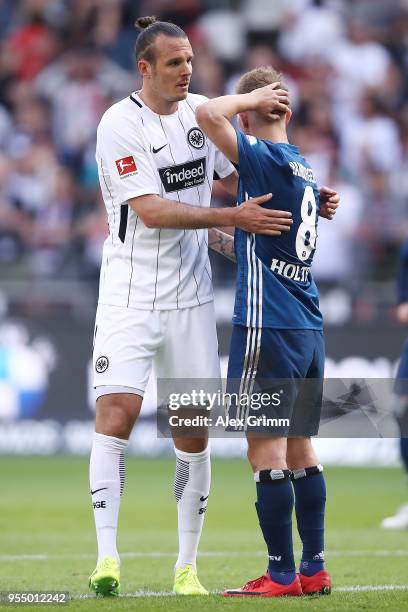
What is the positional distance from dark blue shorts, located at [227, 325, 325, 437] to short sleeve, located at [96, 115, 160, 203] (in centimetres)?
81

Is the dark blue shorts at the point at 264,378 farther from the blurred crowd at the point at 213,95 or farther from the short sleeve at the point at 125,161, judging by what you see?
the blurred crowd at the point at 213,95

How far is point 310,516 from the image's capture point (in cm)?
572

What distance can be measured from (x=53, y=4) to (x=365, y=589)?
13.5 m

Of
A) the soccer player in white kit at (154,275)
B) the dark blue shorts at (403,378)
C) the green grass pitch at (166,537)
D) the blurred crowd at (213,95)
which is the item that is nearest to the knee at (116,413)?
the soccer player in white kit at (154,275)

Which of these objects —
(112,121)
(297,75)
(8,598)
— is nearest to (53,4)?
(297,75)

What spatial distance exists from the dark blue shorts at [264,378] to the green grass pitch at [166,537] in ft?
2.54

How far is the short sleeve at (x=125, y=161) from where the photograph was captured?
19.1 ft

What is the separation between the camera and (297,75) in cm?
1625

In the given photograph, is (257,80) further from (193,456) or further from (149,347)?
(193,456)

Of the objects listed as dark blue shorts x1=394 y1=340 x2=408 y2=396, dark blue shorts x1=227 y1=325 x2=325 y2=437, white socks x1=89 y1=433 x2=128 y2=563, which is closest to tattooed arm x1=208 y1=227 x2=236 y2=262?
dark blue shorts x1=227 y1=325 x2=325 y2=437

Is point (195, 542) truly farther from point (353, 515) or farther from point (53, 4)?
point (53, 4)

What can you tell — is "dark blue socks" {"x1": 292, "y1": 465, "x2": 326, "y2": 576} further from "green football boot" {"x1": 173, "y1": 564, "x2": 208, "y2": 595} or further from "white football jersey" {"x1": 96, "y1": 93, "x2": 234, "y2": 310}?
"white football jersey" {"x1": 96, "y1": 93, "x2": 234, "y2": 310}

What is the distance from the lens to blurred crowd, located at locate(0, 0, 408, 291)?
14.5m

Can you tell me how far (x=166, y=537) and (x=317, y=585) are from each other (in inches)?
123
